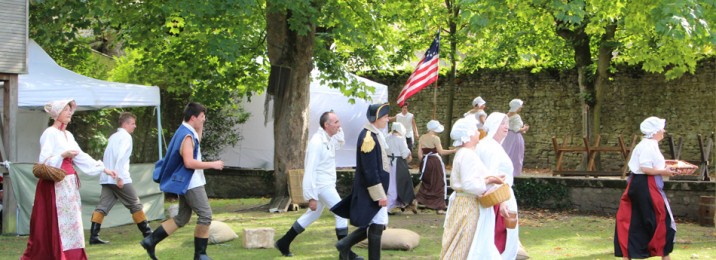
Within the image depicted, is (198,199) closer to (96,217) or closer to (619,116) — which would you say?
(96,217)

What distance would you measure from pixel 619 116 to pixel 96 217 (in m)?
16.2

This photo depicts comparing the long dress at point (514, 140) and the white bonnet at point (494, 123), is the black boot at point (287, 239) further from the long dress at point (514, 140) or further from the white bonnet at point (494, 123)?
the long dress at point (514, 140)

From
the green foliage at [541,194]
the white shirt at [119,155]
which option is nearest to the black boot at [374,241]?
the white shirt at [119,155]

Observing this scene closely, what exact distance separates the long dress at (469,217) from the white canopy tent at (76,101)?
7.04 meters

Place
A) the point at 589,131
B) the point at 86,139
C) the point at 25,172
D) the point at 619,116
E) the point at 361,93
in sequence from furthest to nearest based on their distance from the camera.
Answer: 1. the point at 619,116
2. the point at 589,131
3. the point at 86,139
4. the point at 361,93
5. the point at 25,172

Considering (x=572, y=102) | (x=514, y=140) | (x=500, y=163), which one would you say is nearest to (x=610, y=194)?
(x=514, y=140)

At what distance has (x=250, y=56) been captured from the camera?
1712 cm

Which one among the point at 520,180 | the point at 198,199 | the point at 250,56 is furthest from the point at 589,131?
the point at 198,199

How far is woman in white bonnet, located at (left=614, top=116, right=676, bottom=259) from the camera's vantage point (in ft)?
29.0

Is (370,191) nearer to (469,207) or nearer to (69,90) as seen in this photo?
(469,207)

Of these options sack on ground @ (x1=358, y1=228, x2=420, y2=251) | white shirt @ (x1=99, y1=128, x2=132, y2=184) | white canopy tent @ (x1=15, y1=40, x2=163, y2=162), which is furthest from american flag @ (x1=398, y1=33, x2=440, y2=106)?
sack on ground @ (x1=358, y1=228, x2=420, y2=251)

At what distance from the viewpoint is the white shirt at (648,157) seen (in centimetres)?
881

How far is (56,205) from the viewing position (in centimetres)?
815

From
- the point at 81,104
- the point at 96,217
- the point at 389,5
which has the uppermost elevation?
the point at 389,5
